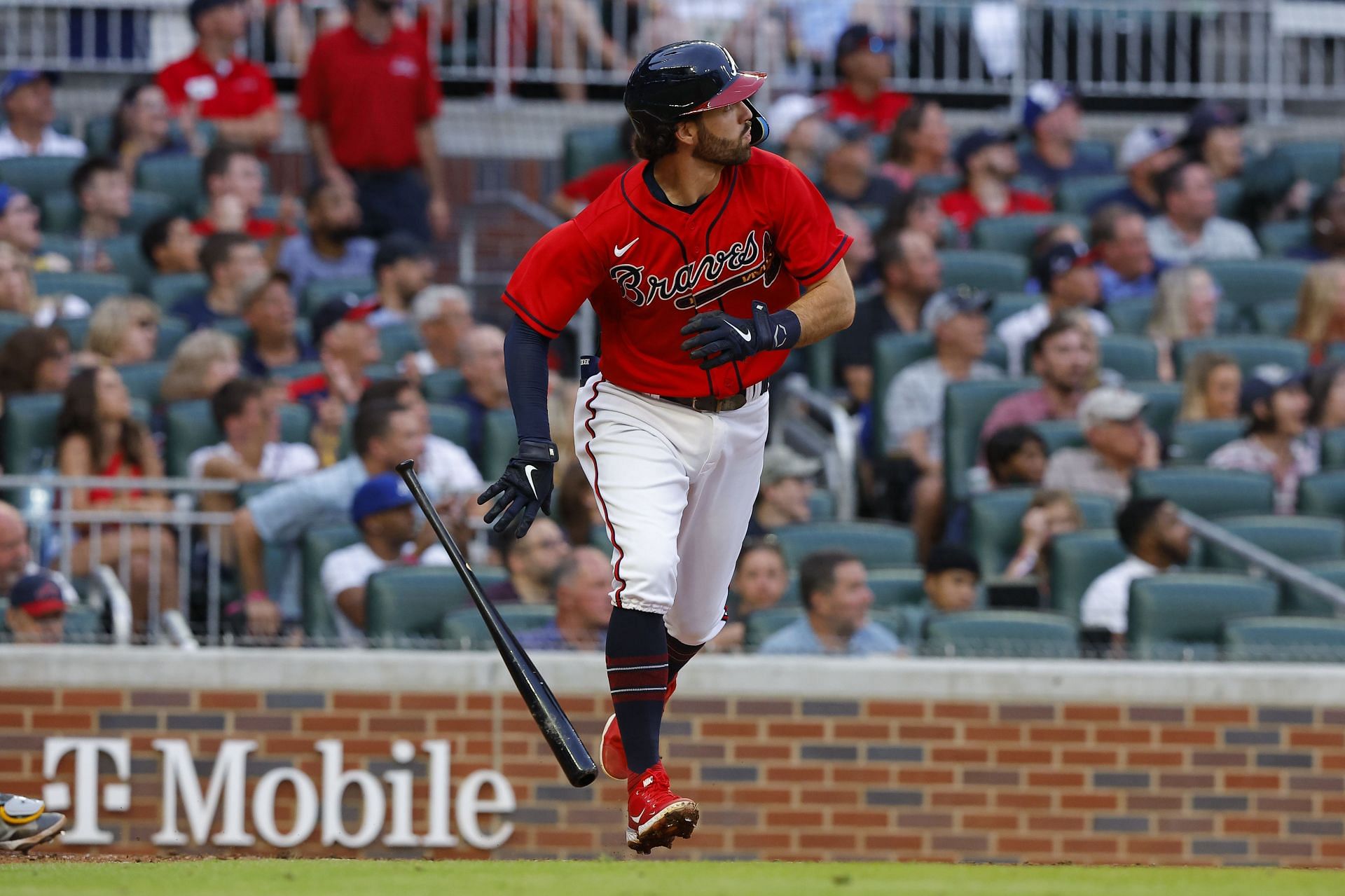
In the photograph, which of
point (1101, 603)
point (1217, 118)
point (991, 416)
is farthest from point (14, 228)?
point (1217, 118)

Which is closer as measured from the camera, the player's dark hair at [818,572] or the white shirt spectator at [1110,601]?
the player's dark hair at [818,572]

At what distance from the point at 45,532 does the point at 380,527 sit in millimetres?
Answer: 1239

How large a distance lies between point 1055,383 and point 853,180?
7.89 ft

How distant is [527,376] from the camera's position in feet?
15.7

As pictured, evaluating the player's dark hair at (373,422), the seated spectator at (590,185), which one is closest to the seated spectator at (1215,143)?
the seated spectator at (590,185)

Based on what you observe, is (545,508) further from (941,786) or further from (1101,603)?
(1101,603)

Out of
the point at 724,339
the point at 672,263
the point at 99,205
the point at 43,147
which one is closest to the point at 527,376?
the point at 672,263

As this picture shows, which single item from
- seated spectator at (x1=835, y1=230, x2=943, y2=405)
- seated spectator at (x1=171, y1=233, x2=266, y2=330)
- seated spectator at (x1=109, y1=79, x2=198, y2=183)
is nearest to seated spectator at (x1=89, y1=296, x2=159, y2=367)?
seated spectator at (x1=171, y1=233, x2=266, y2=330)

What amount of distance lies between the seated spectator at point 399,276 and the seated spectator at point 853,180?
7.40 ft

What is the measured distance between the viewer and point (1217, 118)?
11711 millimetres

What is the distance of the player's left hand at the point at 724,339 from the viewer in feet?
14.7

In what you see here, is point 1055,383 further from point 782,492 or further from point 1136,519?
point 782,492

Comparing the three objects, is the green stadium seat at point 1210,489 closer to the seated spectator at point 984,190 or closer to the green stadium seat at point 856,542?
the green stadium seat at point 856,542

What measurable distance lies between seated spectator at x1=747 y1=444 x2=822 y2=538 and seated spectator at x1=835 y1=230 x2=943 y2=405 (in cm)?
146
